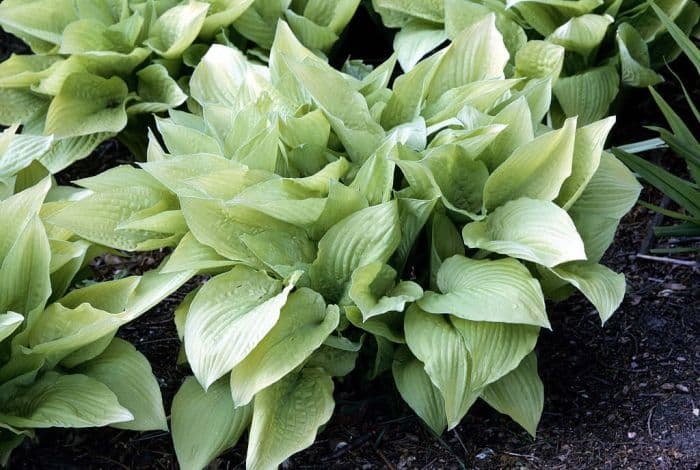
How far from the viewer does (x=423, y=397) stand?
2154 millimetres

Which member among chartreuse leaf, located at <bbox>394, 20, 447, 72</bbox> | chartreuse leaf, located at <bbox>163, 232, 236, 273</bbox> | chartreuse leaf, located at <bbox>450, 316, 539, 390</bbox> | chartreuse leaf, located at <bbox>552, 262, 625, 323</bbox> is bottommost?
chartreuse leaf, located at <bbox>450, 316, 539, 390</bbox>

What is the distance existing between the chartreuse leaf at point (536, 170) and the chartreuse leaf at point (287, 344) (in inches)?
20.7

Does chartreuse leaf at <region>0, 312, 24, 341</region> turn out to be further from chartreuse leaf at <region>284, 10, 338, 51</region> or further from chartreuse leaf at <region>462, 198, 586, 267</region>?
chartreuse leaf at <region>284, 10, 338, 51</region>

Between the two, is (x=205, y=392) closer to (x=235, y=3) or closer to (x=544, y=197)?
(x=544, y=197)

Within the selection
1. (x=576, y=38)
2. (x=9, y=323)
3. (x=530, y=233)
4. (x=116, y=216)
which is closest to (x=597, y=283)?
(x=530, y=233)

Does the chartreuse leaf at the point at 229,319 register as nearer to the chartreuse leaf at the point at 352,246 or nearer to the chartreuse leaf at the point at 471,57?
the chartreuse leaf at the point at 352,246

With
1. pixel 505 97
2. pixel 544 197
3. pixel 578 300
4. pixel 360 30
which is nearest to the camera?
pixel 544 197

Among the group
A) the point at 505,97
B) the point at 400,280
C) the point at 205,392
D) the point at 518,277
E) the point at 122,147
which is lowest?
the point at 122,147

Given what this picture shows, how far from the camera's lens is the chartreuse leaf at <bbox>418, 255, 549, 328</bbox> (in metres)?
1.94

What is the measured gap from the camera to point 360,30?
369 centimetres

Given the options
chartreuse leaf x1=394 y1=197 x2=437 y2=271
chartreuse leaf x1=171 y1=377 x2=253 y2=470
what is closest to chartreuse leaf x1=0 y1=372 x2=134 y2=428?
chartreuse leaf x1=171 y1=377 x2=253 y2=470

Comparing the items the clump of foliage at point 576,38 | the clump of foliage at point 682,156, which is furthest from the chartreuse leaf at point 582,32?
the clump of foliage at point 682,156

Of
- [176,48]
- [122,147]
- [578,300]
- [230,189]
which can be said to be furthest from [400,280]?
[122,147]

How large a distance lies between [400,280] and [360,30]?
5.65ft
